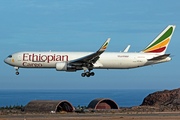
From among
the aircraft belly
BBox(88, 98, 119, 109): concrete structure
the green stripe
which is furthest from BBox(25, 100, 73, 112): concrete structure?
the green stripe

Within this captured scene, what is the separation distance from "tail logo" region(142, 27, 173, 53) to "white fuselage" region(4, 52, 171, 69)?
6.27 ft

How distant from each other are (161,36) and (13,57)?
102 feet

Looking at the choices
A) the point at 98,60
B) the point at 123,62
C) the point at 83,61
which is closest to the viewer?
the point at 83,61

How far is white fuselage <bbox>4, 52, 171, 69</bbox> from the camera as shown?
56281mm

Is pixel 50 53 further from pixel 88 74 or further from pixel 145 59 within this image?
pixel 145 59

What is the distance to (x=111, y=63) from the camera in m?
56.2

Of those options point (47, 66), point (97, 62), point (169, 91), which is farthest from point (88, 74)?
point (169, 91)

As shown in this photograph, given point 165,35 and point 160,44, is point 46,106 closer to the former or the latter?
point 160,44

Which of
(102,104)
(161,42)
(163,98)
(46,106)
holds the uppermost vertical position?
(161,42)

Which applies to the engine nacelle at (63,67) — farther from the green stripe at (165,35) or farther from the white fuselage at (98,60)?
the green stripe at (165,35)

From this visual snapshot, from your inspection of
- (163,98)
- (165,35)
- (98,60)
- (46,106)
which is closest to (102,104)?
(46,106)

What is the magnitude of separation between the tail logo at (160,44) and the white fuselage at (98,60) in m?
1.91

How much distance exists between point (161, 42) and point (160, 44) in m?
0.55

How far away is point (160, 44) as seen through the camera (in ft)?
194
